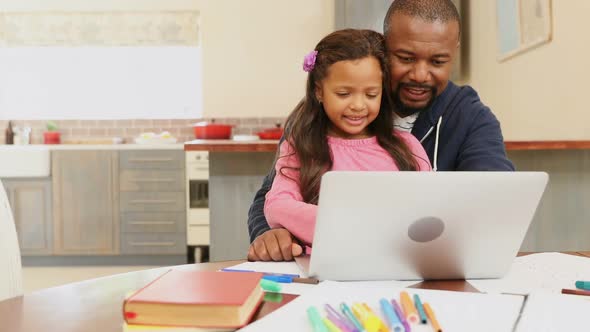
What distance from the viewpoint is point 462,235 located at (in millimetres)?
873

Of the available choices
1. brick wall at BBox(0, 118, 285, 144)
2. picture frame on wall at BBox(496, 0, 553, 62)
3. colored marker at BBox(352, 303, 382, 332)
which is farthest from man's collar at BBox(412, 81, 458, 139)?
brick wall at BBox(0, 118, 285, 144)

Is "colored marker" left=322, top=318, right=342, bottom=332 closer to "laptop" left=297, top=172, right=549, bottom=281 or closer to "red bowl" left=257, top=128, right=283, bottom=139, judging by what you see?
"laptop" left=297, top=172, right=549, bottom=281

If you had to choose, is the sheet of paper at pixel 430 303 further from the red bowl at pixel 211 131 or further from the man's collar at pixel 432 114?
the red bowl at pixel 211 131

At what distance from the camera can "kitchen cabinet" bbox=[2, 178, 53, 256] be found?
457cm

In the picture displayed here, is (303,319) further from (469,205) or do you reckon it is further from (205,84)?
(205,84)

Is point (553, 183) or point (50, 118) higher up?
point (50, 118)

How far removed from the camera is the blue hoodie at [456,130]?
5.28 ft

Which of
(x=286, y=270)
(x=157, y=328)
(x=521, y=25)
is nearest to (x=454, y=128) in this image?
(x=286, y=270)

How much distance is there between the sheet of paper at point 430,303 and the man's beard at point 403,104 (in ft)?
2.57

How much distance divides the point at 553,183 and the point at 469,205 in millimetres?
1701

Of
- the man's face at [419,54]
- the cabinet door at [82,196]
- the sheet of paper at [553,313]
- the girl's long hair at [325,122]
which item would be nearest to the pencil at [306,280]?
the sheet of paper at [553,313]

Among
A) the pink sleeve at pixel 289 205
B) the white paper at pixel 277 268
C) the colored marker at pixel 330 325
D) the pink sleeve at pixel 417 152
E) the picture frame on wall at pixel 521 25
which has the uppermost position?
the picture frame on wall at pixel 521 25

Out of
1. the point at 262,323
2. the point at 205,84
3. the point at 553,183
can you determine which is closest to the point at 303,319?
the point at 262,323

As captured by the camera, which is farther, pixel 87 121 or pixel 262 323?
pixel 87 121
